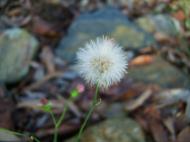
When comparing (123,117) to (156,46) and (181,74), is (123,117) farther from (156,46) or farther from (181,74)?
(156,46)

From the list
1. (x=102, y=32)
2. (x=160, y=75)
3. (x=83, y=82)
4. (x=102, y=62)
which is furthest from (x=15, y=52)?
(x=102, y=62)

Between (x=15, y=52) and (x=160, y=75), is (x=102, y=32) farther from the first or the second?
(x=15, y=52)

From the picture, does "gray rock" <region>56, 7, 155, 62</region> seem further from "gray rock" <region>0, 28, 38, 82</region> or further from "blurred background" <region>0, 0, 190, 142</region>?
"gray rock" <region>0, 28, 38, 82</region>

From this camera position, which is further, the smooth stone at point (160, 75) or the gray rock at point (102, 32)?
the gray rock at point (102, 32)

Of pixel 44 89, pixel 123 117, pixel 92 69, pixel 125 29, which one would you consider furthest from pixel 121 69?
pixel 125 29

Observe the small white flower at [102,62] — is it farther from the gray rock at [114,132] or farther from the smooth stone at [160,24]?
the smooth stone at [160,24]

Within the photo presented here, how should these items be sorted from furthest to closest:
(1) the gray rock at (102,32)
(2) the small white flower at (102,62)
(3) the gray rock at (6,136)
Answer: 1. (1) the gray rock at (102,32)
2. (3) the gray rock at (6,136)
3. (2) the small white flower at (102,62)

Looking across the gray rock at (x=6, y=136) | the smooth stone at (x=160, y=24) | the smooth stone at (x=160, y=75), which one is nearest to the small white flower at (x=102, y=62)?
the gray rock at (x=6, y=136)

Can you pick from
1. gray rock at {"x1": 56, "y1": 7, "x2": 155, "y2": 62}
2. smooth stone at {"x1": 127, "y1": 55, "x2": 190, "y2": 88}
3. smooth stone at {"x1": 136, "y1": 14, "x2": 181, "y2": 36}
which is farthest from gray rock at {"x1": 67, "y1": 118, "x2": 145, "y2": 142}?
smooth stone at {"x1": 136, "y1": 14, "x2": 181, "y2": 36}
